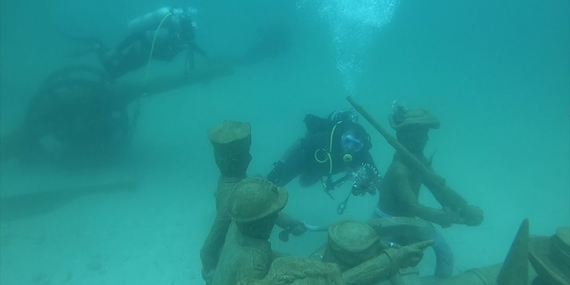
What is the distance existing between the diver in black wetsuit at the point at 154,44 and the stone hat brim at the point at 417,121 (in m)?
8.18

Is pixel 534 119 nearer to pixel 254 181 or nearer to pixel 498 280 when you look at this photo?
pixel 498 280

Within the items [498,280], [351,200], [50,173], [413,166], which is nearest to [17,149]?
[50,173]

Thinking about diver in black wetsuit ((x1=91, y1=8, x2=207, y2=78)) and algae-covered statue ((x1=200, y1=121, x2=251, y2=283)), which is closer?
algae-covered statue ((x1=200, y1=121, x2=251, y2=283))

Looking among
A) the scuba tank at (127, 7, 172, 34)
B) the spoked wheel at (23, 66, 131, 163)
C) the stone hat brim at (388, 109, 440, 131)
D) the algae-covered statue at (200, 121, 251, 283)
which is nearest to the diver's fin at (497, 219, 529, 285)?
the stone hat brim at (388, 109, 440, 131)

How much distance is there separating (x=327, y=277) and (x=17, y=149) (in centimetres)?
1273

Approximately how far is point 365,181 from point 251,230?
7.10ft

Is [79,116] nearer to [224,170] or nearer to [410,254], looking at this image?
[224,170]

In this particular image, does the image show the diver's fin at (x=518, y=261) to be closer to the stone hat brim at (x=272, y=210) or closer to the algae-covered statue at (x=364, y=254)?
the algae-covered statue at (x=364, y=254)

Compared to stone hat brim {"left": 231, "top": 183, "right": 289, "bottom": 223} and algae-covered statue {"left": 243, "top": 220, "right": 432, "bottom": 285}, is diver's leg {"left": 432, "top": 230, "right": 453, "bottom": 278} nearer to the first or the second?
algae-covered statue {"left": 243, "top": 220, "right": 432, "bottom": 285}

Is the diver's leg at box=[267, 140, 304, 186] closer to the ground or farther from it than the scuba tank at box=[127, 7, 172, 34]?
closer to the ground

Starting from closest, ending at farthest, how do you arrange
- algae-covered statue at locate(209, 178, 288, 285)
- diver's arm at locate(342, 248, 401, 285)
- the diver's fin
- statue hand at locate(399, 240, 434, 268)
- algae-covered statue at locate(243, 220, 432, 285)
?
algae-covered statue at locate(243, 220, 432, 285) → diver's arm at locate(342, 248, 401, 285) → the diver's fin → statue hand at locate(399, 240, 434, 268) → algae-covered statue at locate(209, 178, 288, 285)

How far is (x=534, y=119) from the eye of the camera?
65.9 ft

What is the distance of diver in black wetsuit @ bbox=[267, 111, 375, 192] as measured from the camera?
18.1 feet

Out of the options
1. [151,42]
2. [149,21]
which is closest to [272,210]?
[151,42]
